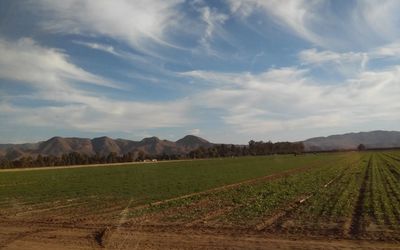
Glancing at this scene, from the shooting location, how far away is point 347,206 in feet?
69.4

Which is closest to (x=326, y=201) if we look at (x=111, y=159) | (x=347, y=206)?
(x=347, y=206)

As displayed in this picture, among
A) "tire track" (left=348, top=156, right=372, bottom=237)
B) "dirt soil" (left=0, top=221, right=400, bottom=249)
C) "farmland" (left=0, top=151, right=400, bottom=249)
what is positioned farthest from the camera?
"tire track" (left=348, top=156, right=372, bottom=237)

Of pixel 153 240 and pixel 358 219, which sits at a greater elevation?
pixel 358 219

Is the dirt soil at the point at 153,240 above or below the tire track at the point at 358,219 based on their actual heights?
below

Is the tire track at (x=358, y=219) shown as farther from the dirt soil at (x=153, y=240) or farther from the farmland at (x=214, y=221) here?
the dirt soil at (x=153, y=240)

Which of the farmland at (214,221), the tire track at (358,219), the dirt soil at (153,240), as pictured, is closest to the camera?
the dirt soil at (153,240)

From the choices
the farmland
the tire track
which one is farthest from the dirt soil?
the tire track

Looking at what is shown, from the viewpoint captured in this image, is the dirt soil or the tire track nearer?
the dirt soil

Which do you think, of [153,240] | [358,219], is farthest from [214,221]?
[358,219]

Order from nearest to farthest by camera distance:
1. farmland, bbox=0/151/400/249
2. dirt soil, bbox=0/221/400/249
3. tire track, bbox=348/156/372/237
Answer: dirt soil, bbox=0/221/400/249 < farmland, bbox=0/151/400/249 < tire track, bbox=348/156/372/237

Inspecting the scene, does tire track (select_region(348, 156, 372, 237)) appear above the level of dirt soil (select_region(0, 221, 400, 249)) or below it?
above

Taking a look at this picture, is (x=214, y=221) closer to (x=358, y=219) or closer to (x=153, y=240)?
(x=153, y=240)

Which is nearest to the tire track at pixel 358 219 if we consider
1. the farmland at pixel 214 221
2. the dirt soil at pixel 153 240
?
the farmland at pixel 214 221

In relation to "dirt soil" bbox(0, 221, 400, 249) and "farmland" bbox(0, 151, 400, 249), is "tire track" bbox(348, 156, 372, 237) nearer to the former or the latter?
"farmland" bbox(0, 151, 400, 249)
